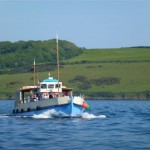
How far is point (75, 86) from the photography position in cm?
19562

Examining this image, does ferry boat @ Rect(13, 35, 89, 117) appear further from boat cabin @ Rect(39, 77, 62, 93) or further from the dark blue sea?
the dark blue sea

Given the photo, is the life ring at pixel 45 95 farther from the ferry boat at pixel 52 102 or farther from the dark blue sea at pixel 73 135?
the dark blue sea at pixel 73 135

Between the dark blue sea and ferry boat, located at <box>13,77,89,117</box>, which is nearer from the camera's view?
the dark blue sea

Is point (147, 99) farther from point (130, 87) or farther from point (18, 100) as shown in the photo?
A: point (18, 100)

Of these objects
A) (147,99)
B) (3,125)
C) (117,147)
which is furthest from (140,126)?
(147,99)

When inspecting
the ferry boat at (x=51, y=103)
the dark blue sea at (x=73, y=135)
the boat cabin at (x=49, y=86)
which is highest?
the boat cabin at (x=49, y=86)

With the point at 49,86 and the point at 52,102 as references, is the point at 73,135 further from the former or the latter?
the point at 49,86

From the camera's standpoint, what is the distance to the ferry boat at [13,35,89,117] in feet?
249

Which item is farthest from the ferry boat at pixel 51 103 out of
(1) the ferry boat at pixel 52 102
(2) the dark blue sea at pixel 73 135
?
(2) the dark blue sea at pixel 73 135

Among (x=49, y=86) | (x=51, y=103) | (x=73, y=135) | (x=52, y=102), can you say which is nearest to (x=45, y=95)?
(x=49, y=86)

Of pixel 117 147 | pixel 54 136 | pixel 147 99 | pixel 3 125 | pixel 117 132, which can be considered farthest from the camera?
pixel 147 99

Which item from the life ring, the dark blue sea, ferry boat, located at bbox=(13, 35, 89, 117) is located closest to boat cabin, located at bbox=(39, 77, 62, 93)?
ferry boat, located at bbox=(13, 35, 89, 117)

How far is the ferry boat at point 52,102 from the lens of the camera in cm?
7594

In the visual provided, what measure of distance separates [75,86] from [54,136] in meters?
143
